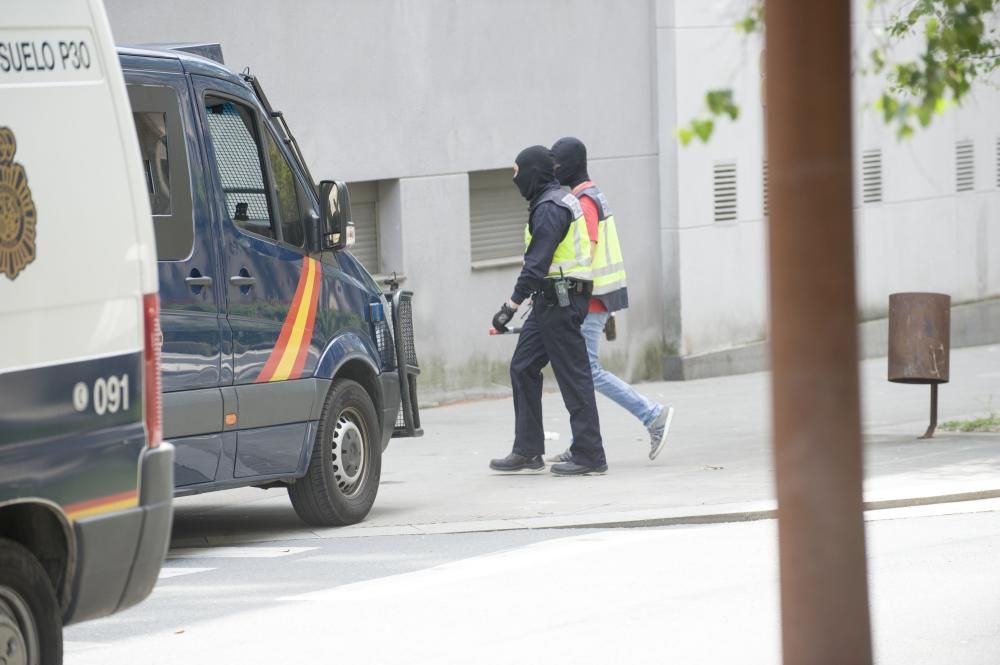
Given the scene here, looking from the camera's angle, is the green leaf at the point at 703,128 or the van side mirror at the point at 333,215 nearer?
the green leaf at the point at 703,128

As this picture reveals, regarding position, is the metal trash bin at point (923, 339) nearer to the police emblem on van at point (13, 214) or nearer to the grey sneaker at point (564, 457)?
the grey sneaker at point (564, 457)

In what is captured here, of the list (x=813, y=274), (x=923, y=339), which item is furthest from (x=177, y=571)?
(x=923, y=339)

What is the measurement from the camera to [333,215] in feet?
31.6

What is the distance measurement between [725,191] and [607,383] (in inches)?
298

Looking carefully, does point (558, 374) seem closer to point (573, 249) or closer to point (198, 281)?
point (573, 249)

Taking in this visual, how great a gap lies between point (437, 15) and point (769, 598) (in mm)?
9839

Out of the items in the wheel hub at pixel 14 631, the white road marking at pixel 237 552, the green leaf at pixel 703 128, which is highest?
the green leaf at pixel 703 128

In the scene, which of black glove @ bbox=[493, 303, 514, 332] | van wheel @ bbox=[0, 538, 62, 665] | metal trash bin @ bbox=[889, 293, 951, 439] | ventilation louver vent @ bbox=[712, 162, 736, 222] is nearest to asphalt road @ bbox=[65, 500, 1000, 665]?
van wheel @ bbox=[0, 538, 62, 665]

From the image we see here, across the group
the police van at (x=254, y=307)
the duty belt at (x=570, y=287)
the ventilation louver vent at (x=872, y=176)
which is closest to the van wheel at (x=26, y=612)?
the police van at (x=254, y=307)

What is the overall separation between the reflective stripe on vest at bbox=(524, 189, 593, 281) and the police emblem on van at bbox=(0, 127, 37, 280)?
638 centimetres

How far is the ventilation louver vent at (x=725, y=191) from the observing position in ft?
62.3

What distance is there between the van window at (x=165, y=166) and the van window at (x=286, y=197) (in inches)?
31.2

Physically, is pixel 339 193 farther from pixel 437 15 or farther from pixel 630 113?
pixel 630 113

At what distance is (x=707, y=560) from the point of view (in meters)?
8.58
